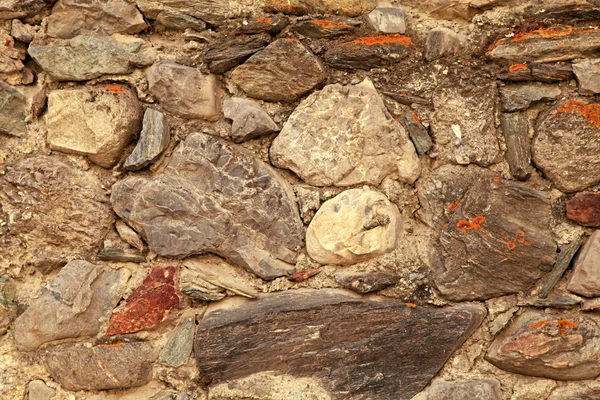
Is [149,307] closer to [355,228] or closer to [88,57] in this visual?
[355,228]

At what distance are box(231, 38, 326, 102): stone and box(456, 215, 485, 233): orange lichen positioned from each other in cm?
52

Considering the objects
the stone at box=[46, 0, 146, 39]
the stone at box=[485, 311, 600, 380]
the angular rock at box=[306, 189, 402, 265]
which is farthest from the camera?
the stone at box=[46, 0, 146, 39]

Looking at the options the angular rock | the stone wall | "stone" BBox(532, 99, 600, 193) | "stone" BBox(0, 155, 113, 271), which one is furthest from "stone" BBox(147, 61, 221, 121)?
"stone" BBox(532, 99, 600, 193)

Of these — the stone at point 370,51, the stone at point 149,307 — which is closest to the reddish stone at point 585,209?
the stone at point 370,51

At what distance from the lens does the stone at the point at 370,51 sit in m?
1.76

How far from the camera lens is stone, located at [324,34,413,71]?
1.76 m

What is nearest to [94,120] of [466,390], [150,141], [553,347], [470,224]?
[150,141]

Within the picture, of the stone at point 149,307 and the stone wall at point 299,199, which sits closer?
the stone wall at point 299,199

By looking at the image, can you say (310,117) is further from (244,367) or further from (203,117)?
(244,367)

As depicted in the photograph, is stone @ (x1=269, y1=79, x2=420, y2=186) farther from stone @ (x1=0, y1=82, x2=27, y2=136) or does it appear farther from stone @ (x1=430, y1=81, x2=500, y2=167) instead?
stone @ (x1=0, y1=82, x2=27, y2=136)

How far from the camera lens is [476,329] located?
1730mm

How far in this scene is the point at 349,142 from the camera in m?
1.76

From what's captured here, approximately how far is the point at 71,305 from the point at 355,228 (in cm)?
79

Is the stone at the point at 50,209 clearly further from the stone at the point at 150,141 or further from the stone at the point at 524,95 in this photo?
the stone at the point at 524,95
